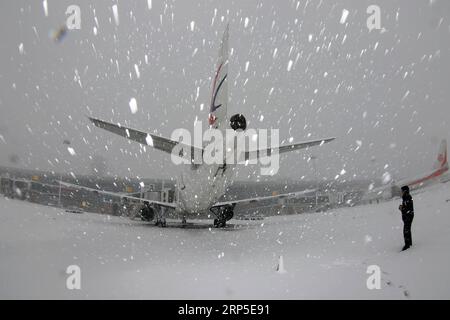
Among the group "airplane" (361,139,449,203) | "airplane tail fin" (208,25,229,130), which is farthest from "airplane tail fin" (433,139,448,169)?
"airplane tail fin" (208,25,229,130)

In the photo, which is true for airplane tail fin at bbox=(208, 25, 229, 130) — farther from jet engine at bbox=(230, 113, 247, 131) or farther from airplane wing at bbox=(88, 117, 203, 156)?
jet engine at bbox=(230, 113, 247, 131)

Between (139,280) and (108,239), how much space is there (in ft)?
20.8

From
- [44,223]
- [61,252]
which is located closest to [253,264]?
[61,252]

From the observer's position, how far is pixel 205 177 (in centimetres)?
1755

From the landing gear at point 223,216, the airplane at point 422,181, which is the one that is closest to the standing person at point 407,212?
the landing gear at point 223,216

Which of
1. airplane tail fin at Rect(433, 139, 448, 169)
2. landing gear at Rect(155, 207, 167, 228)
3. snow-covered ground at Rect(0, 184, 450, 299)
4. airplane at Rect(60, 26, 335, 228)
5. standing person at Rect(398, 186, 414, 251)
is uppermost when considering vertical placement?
airplane tail fin at Rect(433, 139, 448, 169)

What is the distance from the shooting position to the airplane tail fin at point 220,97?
57.0 feet

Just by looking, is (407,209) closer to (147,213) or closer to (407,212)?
(407,212)

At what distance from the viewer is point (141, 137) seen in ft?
47.1

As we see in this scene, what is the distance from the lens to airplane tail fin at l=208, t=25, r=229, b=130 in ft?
57.0

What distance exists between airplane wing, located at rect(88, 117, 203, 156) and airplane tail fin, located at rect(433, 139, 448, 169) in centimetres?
3392

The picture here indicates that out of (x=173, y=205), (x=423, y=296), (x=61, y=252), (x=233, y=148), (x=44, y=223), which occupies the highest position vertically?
(x=233, y=148)

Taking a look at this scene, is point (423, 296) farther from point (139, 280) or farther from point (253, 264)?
point (139, 280)
